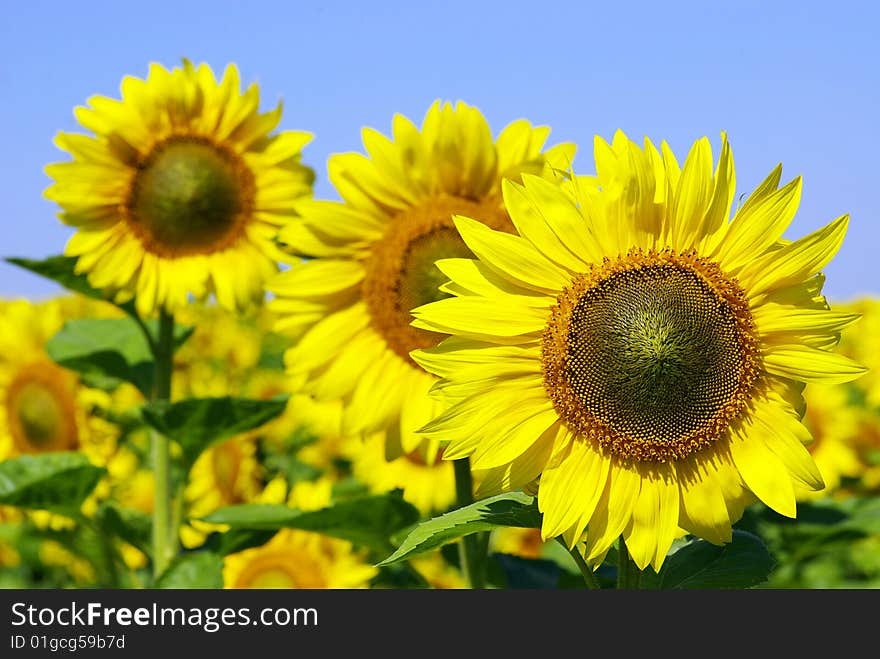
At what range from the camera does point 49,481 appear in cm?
347

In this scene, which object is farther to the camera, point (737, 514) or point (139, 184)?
point (139, 184)

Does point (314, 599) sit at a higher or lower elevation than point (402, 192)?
lower

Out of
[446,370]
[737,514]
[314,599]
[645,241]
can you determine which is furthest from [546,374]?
[314,599]

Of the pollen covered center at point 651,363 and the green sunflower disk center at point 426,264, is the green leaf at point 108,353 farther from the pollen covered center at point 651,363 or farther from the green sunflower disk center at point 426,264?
the pollen covered center at point 651,363

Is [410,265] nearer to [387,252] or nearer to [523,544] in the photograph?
[387,252]

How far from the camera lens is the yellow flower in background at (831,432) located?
17.9 ft

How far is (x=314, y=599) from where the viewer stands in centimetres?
233

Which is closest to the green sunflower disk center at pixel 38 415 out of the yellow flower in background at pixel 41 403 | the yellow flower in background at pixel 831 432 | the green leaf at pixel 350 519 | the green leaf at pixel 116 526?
the yellow flower in background at pixel 41 403

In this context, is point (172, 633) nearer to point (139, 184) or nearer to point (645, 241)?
point (645, 241)

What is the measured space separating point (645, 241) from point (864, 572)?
200 inches

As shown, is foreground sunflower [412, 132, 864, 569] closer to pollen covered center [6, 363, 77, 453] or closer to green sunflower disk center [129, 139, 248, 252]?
green sunflower disk center [129, 139, 248, 252]

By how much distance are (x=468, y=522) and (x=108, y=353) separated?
2.23m

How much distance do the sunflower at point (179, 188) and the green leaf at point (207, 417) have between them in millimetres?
324

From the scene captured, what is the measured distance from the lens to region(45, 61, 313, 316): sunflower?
11.5 ft
